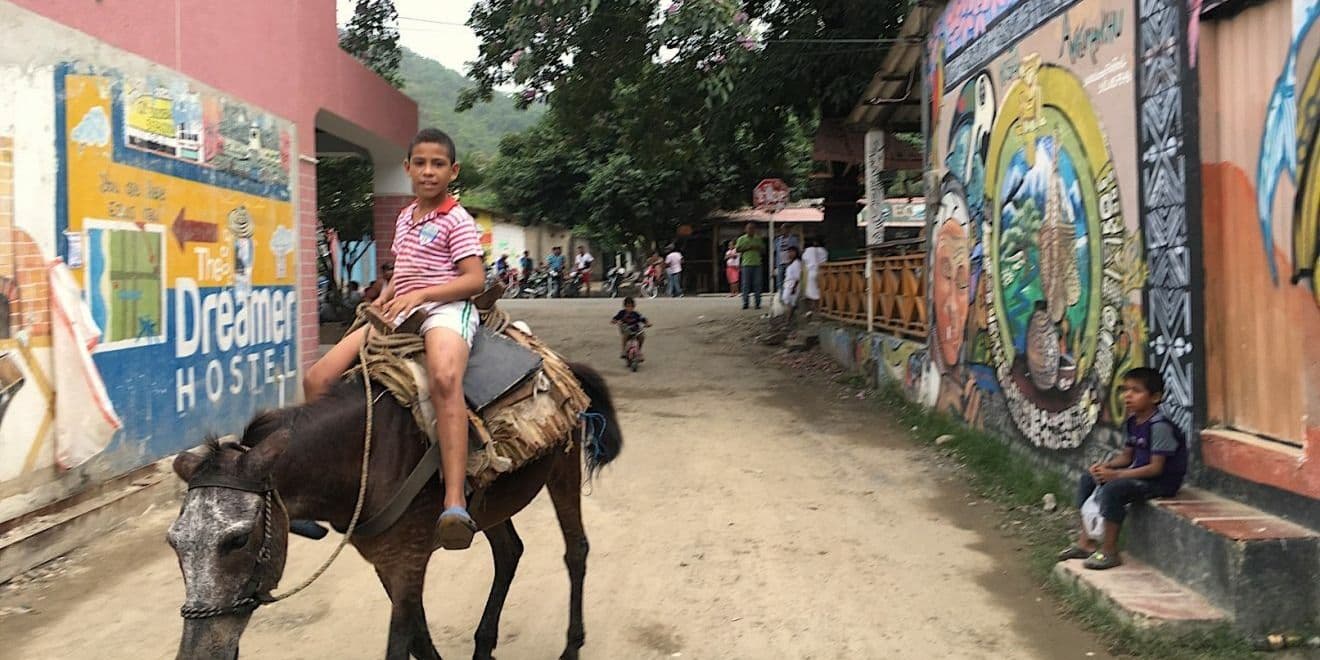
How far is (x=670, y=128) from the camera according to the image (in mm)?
14422

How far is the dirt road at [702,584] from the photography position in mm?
4254

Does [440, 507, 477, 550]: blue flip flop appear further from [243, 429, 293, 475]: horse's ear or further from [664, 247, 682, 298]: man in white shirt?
[664, 247, 682, 298]: man in white shirt

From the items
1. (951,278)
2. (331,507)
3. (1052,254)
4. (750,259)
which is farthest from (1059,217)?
(750,259)

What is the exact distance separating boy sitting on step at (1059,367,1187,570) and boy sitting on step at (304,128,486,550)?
3146 millimetres

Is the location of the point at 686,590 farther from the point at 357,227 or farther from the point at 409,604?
the point at 357,227

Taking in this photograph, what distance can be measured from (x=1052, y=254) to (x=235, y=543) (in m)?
5.44

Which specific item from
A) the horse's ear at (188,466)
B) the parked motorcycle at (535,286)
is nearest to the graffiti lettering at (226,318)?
the horse's ear at (188,466)

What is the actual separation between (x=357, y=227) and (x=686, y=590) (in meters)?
17.9

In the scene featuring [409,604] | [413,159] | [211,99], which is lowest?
[409,604]

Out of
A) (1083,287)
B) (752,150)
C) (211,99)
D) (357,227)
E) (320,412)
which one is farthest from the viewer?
(357,227)

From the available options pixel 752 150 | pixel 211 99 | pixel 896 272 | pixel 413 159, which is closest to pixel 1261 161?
pixel 413 159

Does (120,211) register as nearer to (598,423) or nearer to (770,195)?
(598,423)

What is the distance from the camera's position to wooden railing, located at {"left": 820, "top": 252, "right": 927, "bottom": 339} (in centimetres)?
973

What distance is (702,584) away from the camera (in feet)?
16.4
